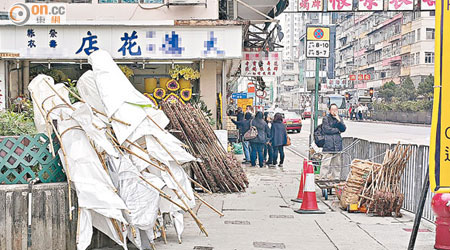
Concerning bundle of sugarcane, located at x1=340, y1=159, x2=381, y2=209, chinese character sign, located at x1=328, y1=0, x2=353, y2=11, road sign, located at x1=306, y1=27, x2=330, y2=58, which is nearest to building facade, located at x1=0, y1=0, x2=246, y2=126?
road sign, located at x1=306, y1=27, x2=330, y2=58

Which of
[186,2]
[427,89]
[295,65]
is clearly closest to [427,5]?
[186,2]

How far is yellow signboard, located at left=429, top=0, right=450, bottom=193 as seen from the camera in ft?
18.7

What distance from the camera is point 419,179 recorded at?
9492 mm

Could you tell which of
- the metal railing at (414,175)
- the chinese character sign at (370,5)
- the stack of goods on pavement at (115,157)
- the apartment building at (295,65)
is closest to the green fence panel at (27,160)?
the stack of goods on pavement at (115,157)

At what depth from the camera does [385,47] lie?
86438 millimetres

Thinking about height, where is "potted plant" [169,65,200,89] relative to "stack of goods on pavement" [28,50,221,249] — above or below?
above

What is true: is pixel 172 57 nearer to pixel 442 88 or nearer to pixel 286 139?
pixel 286 139

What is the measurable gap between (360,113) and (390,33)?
53.7 ft

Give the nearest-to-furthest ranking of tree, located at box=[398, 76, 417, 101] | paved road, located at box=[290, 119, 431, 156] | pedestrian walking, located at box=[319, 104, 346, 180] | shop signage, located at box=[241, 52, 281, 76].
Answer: pedestrian walking, located at box=[319, 104, 346, 180], shop signage, located at box=[241, 52, 281, 76], paved road, located at box=[290, 119, 431, 156], tree, located at box=[398, 76, 417, 101]

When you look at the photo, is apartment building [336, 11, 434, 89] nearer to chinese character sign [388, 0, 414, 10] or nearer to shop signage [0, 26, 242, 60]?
chinese character sign [388, 0, 414, 10]

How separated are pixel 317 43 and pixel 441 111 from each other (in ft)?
32.5

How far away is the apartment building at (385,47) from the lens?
67.8m

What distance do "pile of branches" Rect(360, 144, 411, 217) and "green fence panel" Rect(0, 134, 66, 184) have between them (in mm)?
5334

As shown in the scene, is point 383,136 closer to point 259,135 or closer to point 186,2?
point 259,135
